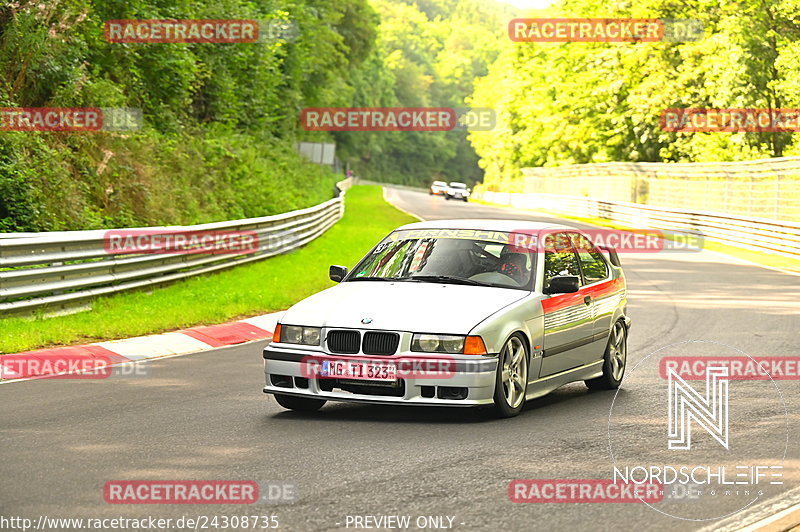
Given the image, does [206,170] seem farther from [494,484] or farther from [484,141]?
[484,141]

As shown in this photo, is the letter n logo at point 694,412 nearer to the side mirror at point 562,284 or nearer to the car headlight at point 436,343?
the side mirror at point 562,284

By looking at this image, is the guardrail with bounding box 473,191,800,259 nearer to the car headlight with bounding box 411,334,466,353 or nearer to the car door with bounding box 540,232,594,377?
the car door with bounding box 540,232,594,377

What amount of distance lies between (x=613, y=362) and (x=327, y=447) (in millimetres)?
4080

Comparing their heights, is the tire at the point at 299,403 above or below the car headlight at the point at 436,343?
below

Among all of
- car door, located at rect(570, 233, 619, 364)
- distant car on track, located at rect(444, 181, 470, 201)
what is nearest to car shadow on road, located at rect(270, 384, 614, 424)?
car door, located at rect(570, 233, 619, 364)

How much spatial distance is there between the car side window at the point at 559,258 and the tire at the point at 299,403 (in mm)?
2130

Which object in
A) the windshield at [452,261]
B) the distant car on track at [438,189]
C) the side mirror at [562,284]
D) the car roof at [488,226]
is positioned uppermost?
the car roof at [488,226]

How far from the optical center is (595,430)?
844 cm

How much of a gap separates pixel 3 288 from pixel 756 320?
10.0m

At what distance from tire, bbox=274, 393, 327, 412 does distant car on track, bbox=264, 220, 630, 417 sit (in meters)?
0.01

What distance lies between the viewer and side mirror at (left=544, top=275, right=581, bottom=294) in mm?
9414

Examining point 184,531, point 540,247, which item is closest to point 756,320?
point 540,247

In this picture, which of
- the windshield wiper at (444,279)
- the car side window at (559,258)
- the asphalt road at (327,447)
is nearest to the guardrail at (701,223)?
the asphalt road at (327,447)

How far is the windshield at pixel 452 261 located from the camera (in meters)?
9.54
